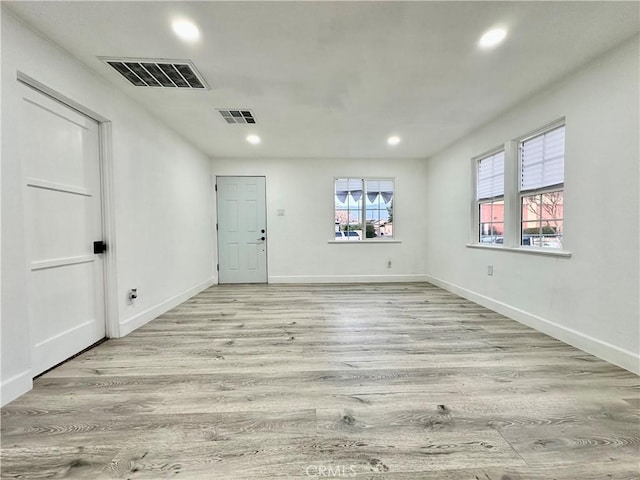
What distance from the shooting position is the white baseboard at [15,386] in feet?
5.52

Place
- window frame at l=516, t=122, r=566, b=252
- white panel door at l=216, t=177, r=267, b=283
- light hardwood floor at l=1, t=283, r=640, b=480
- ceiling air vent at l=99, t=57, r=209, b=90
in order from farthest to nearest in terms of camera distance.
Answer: white panel door at l=216, t=177, r=267, b=283 < window frame at l=516, t=122, r=566, b=252 < ceiling air vent at l=99, t=57, r=209, b=90 < light hardwood floor at l=1, t=283, r=640, b=480

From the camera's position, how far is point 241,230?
18.1 ft

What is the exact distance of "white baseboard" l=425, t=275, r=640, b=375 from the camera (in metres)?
2.08

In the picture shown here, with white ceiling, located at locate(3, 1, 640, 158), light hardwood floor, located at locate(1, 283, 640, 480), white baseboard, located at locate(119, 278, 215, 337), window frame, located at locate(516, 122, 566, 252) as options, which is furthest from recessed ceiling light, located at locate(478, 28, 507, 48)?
white baseboard, located at locate(119, 278, 215, 337)

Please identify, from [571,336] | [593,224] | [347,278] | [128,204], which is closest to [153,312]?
[128,204]

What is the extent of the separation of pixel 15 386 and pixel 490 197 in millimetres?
5051

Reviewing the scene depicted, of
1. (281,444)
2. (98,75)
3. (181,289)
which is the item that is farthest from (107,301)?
(281,444)

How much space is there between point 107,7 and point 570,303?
14.2 ft

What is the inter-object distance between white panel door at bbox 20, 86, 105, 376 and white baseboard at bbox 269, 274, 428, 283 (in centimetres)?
321

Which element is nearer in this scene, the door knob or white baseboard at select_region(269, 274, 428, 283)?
the door knob

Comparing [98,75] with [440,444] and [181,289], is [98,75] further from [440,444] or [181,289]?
[440,444]

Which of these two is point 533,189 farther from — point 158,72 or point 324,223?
point 158,72

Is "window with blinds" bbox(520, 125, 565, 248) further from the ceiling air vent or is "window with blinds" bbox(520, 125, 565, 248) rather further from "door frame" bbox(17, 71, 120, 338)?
"door frame" bbox(17, 71, 120, 338)

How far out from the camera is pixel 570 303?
256 cm
